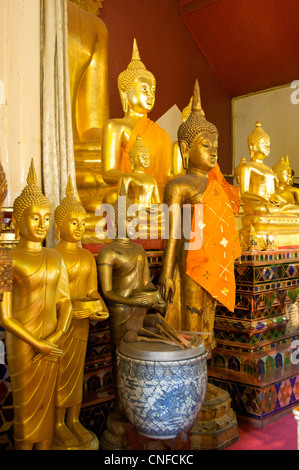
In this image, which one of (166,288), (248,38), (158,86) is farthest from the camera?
(248,38)

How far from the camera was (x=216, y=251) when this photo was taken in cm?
204

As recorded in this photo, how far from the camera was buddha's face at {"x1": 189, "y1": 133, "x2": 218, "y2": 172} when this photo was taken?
6.89ft

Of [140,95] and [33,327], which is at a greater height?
[140,95]

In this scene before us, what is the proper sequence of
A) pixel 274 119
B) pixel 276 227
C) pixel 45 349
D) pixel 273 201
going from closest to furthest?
1. pixel 45 349
2. pixel 276 227
3. pixel 273 201
4. pixel 274 119

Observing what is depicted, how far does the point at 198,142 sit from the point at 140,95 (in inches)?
37.8

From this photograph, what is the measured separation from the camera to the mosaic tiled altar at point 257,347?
2.32m

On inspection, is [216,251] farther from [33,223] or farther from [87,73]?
[87,73]

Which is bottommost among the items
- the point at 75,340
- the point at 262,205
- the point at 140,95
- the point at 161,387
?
the point at 161,387

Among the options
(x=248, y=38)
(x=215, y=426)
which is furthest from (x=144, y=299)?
(x=248, y=38)

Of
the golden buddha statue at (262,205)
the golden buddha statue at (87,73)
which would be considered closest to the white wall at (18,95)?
the golden buddha statue at (87,73)

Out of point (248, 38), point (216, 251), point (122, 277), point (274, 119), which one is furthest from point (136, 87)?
point (274, 119)

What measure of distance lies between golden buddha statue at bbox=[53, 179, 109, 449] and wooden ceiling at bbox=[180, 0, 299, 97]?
13.2 ft

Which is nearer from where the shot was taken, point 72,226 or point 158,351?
point 158,351

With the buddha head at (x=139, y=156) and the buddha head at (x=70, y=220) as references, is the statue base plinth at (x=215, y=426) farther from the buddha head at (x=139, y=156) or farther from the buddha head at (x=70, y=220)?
the buddha head at (x=139, y=156)
